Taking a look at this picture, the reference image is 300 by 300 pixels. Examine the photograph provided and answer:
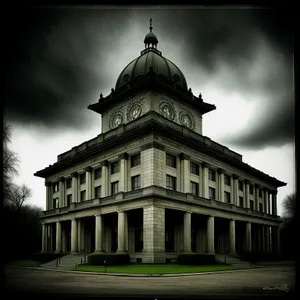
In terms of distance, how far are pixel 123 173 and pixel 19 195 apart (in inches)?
670

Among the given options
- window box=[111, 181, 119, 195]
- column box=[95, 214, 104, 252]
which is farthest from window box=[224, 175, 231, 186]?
column box=[95, 214, 104, 252]

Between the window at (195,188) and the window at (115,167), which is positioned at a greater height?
the window at (115,167)

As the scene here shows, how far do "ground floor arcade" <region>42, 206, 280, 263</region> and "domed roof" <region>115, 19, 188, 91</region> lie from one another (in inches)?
662

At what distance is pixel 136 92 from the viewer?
42.3 metres

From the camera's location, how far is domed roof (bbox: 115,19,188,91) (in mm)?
43469

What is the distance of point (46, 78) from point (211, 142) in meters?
27.5

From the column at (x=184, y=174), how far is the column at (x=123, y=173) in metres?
5.97

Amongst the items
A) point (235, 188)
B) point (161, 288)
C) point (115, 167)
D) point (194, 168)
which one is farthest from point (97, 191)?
point (161, 288)

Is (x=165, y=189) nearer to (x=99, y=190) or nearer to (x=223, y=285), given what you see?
(x=99, y=190)

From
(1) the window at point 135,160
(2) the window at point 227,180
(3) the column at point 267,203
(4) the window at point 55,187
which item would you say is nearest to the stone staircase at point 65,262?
(1) the window at point 135,160

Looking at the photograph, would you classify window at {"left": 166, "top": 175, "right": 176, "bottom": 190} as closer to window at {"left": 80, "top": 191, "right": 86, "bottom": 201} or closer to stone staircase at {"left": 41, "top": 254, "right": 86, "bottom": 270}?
stone staircase at {"left": 41, "top": 254, "right": 86, "bottom": 270}

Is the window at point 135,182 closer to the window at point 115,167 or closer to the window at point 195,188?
the window at point 115,167

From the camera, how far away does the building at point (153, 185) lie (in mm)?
34781

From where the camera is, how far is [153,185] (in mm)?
32812
